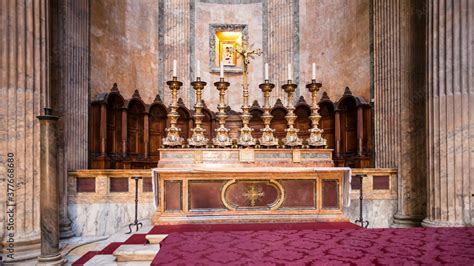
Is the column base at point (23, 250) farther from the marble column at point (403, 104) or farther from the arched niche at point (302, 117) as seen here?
the arched niche at point (302, 117)

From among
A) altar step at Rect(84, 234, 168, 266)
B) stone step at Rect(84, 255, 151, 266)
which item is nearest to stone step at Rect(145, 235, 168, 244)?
altar step at Rect(84, 234, 168, 266)

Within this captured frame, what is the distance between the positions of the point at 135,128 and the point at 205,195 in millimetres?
4472

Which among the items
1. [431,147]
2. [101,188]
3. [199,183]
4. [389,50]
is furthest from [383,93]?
[101,188]

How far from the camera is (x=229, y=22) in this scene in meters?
11.2

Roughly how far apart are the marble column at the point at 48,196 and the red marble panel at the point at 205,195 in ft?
5.96

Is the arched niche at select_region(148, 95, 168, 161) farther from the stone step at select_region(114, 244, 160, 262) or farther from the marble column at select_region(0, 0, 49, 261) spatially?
the stone step at select_region(114, 244, 160, 262)

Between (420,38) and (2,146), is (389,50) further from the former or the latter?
(2,146)

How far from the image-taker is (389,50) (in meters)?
7.27

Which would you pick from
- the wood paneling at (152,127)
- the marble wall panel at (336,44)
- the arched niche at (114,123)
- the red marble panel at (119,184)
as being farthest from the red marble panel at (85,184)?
the marble wall panel at (336,44)

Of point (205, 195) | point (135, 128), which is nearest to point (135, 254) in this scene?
point (205, 195)

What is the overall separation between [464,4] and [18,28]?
21.9 ft

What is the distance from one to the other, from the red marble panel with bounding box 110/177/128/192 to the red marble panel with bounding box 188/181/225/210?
2.14 meters

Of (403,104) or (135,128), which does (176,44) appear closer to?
(135,128)

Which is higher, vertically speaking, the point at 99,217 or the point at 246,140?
the point at 246,140
